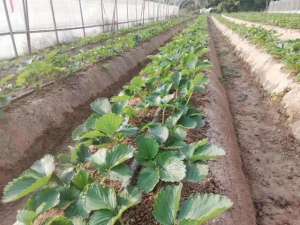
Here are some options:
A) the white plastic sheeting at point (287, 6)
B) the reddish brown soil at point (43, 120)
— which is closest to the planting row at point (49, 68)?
the reddish brown soil at point (43, 120)

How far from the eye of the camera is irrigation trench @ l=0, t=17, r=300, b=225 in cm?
251

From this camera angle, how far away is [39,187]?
1.73m

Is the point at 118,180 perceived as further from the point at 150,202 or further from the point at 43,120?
the point at 43,120

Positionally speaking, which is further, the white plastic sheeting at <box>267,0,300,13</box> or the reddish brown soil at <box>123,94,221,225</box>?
the white plastic sheeting at <box>267,0,300,13</box>

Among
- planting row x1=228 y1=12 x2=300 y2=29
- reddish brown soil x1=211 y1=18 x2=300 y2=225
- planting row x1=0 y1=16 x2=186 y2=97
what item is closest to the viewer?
reddish brown soil x1=211 y1=18 x2=300 y2=225

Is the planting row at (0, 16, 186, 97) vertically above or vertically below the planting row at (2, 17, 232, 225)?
below

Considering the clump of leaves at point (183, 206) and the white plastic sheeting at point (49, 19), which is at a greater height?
the clump of leaves at point (183, 206)

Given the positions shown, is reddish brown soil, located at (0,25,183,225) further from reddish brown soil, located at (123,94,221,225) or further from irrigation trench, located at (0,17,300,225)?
reddish brown soil, located at (123,94,221,225)

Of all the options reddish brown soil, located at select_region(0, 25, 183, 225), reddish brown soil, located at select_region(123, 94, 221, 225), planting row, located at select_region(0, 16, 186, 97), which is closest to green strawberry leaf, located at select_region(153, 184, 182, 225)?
reddish brown soil, located at select_region(123, 94, 221, 225)

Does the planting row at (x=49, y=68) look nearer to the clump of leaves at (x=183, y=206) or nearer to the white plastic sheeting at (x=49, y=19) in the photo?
the white plastic sheeting at (x=49, y=19)

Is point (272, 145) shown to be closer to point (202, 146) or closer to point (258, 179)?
point (258, 179)

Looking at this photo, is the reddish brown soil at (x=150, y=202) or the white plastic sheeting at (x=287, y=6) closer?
the reddish brown soil at (x=150, y=202)

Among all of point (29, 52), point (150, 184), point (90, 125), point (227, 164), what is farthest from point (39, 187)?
point (29, 52)

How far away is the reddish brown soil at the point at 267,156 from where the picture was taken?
2.68 m
